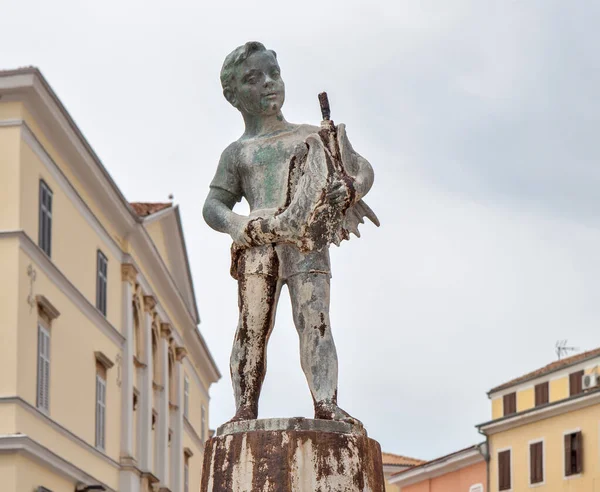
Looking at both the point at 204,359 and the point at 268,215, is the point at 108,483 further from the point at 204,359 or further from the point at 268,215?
the point at 268,215

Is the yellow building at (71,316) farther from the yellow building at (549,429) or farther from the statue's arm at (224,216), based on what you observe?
the statue's arm at (224,216)

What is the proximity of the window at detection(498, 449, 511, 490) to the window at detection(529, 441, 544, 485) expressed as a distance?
5.13 feet

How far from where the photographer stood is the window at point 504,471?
2096 inches

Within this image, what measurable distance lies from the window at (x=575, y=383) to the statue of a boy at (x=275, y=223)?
4175 cm

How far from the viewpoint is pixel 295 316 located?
26.0 feet

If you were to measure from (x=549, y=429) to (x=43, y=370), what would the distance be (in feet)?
85.1

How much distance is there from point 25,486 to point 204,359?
28.8 m

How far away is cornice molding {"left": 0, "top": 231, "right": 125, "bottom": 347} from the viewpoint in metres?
27.4

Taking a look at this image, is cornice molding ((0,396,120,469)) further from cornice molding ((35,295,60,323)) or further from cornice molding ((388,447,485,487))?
cornice molding ((388,447,485,487))

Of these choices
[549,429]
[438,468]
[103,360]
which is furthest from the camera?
[438,468]

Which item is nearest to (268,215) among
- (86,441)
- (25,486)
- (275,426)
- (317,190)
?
(317,190)

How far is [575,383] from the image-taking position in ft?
161

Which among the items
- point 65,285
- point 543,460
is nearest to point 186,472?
point 543,460

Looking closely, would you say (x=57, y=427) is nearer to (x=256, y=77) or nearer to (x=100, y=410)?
(x=100, y=410)
